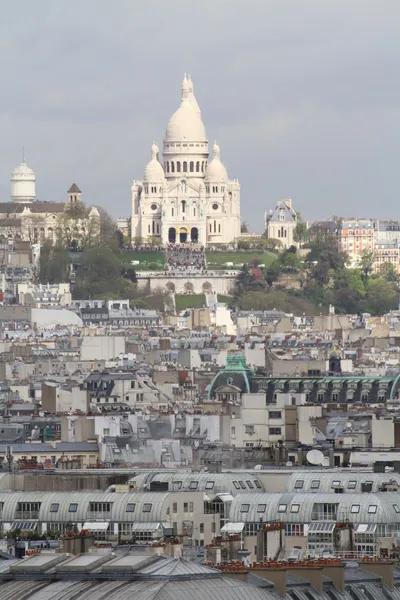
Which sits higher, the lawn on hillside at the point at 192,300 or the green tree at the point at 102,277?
the green tree at the point at 102,277

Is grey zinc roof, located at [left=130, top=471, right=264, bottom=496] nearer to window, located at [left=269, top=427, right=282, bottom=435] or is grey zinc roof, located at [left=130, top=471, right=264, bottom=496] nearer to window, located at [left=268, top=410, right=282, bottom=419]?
window, located at [left=269, top=427, right=282, bottom=435]

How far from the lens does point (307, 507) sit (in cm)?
4662

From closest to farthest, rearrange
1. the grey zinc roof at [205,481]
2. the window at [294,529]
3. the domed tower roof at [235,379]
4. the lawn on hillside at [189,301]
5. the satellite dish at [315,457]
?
the window at [294,529] < the grey zinc roof at [205,481] < the satellite dish at [315,457] < the domed tower roof at [235,379] < the lawn on hillside at [189,301]

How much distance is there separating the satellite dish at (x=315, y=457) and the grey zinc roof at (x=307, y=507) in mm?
10866

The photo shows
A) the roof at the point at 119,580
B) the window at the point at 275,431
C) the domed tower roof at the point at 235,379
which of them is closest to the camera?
the roof at the point at 119,580

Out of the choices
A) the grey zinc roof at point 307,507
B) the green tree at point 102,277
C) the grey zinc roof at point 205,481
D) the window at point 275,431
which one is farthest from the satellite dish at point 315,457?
the green tree at point 102,277

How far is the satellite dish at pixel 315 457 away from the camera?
59031 millimetres

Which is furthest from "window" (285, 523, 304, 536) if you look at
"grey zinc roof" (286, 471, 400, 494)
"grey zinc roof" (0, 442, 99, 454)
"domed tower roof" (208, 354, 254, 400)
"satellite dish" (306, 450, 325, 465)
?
"domed tower roof" (208, 354, 254, 400)

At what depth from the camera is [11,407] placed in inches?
3349

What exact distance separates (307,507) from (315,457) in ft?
41.9

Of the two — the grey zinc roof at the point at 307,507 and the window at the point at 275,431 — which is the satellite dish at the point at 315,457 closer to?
the window at the point at 275,431

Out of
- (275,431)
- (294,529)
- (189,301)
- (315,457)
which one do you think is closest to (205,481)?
(294,529)

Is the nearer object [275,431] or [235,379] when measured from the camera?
[275,431]

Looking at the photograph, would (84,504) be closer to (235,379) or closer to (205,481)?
(205,481)
